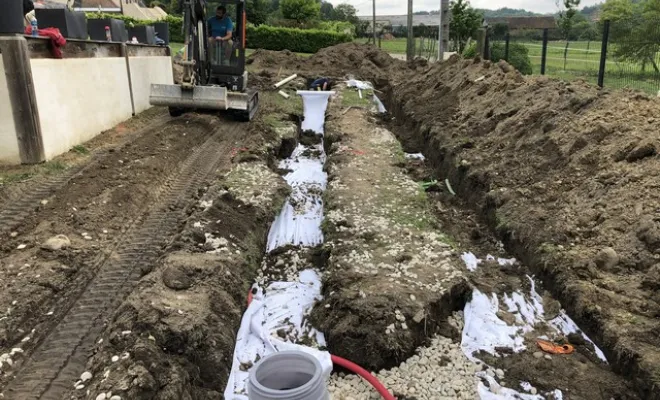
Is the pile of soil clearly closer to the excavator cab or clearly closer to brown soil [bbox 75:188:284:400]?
brown soil [bbox 75:188:284:400]

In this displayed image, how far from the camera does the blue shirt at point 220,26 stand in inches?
442

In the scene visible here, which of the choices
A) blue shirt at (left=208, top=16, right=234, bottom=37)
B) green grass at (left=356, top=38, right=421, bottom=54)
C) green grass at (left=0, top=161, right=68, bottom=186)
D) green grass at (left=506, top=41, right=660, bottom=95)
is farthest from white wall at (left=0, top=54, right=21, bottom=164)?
green grass at (left=356, top=38, right=421, bottom=54)

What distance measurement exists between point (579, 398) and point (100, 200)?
5.79 meters

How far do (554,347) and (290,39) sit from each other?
31.0m

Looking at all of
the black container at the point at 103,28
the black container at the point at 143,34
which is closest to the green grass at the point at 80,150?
the black container at the point at 103,28

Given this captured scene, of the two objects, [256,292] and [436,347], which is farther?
[256,292]

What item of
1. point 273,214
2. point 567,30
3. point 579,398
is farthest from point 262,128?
point 567,30

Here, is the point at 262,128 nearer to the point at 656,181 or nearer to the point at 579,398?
the point at 656,181

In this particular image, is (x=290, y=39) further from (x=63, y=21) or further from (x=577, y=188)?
(x=577, y=188)

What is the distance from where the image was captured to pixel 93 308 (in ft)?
14.4

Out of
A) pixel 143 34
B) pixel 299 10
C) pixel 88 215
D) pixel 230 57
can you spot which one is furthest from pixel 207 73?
pixel 299 10

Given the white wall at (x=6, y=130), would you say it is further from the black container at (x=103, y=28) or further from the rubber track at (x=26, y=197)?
the black container at (x=103, y=28)

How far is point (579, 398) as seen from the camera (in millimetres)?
3609

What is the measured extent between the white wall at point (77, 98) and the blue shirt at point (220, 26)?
7.01 ft
